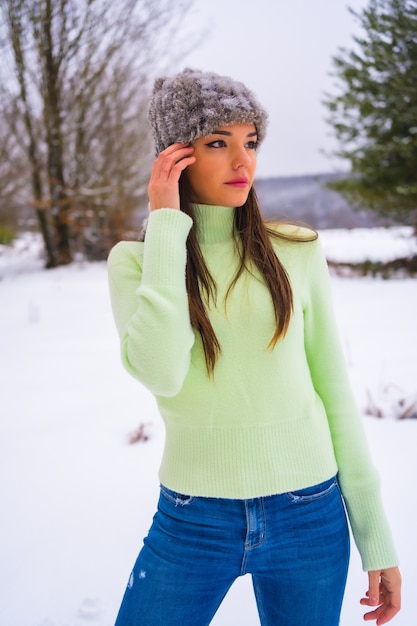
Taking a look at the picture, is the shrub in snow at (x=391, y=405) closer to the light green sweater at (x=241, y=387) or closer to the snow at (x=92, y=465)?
the snow at (x=92, y=465)

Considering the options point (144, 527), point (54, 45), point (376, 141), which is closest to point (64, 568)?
point (144, 527)

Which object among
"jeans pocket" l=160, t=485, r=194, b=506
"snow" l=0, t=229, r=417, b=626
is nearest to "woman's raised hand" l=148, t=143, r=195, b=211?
"jeans pocket" l=160, t=485, r=194, b=506

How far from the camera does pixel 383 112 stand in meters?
9.59

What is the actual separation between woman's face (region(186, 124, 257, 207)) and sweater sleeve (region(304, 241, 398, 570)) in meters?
0.23

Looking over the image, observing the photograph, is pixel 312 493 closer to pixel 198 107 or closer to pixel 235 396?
pixel 235 396

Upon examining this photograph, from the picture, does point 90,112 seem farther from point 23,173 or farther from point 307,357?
point 307,357

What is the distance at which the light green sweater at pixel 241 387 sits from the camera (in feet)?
3.76

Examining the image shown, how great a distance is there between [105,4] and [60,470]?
9966mm

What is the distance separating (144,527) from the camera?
266 cm

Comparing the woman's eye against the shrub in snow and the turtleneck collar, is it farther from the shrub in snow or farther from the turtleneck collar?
the shrub in snow

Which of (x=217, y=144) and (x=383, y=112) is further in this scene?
(x=383, y=112)

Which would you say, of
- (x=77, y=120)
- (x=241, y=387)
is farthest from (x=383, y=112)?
(x=241, y=387)

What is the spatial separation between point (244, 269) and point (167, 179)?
0.28m

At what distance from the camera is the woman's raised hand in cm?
124
